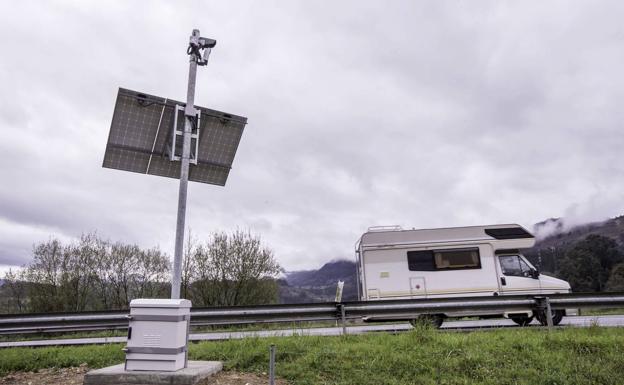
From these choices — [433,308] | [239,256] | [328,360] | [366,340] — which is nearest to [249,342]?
[328,360]

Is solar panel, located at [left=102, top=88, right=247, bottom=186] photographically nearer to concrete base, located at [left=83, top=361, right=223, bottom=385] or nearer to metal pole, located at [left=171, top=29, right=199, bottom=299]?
metal pole, located at [left=171, top=29, right=199, bottom=299]

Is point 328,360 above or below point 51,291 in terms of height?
below

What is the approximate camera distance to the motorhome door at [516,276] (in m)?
12.5

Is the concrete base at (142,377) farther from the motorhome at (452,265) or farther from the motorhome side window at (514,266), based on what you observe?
the motorhome side window at (514,266)

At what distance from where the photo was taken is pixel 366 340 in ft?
22.9

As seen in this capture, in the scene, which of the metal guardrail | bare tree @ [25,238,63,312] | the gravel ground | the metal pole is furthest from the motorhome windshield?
bare tree @ [25,238,63,312]

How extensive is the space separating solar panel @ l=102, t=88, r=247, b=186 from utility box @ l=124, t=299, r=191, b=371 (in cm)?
212

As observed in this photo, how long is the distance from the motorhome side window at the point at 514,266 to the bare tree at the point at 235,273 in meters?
18.5

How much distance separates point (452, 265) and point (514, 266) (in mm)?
1917

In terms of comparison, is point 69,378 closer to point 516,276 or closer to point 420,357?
point 420,357

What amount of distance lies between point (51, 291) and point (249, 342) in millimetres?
27768

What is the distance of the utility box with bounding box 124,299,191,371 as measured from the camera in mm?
4832

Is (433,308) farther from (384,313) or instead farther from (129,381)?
(129,381)

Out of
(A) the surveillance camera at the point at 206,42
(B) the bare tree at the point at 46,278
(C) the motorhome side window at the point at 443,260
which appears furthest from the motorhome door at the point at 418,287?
(B) the bare tree at the point at 46,278
